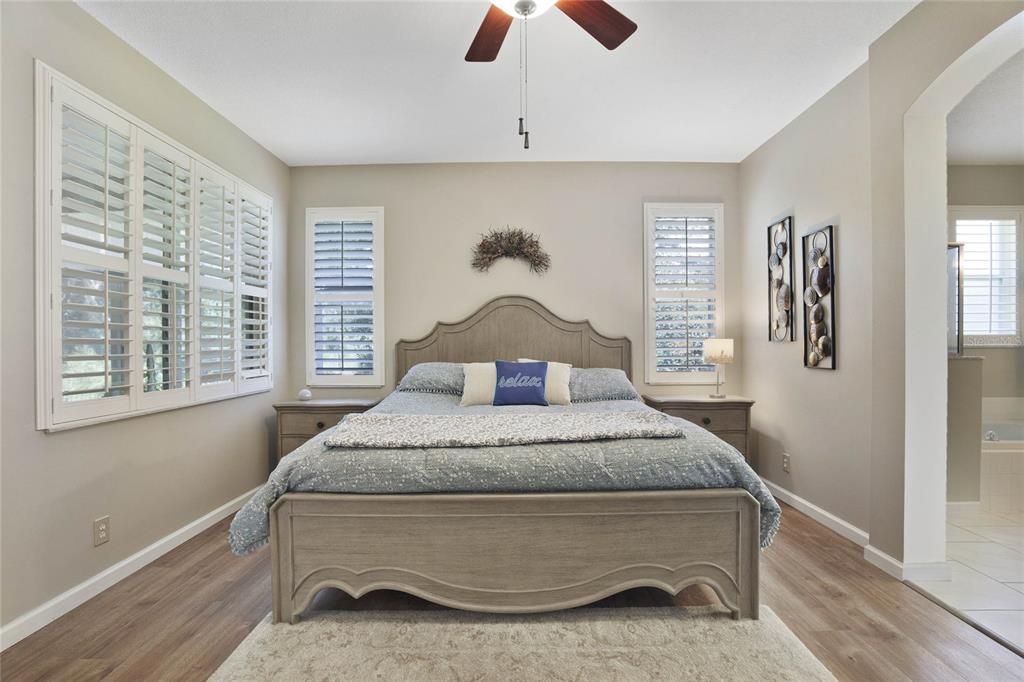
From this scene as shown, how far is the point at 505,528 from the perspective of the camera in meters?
1.97

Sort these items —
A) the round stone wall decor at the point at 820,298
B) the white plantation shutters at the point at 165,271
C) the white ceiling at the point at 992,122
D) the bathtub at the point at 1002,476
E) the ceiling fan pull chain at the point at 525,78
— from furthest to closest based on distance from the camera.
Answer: the bathtub at the point at 1002,476 < the round stone wall decor at the point at 820,298 < the white ceiling at the point at 992,122 < the white plantation shutters at the point at 165,271 < the ceiling fan pull chain at the point at 525,78

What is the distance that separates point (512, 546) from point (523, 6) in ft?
6.69

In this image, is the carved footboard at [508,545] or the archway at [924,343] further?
the archway at [924,343]

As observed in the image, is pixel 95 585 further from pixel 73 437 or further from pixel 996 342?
pixel 996 342

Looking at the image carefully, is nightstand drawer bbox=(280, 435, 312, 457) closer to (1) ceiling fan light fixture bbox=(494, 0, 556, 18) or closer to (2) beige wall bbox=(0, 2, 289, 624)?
(2) beige wall bbox=(0, 2, 289, 624)

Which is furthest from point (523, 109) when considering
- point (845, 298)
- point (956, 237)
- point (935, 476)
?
point (956, 237)

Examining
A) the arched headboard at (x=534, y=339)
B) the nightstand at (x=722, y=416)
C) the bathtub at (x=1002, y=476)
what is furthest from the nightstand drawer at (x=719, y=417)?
the bathtub at (x=1002, y=476)

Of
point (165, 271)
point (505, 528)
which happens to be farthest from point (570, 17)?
point (165, 271)

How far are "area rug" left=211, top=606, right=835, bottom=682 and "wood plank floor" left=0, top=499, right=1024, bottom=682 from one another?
0.34 feet

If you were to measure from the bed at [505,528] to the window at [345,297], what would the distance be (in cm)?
233

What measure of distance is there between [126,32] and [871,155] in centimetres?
375

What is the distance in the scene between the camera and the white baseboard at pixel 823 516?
2817mm

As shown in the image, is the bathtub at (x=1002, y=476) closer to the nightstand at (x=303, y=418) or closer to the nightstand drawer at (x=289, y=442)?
the nightstand at (x=303, y=418)

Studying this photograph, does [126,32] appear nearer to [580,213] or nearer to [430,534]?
[430,534]
